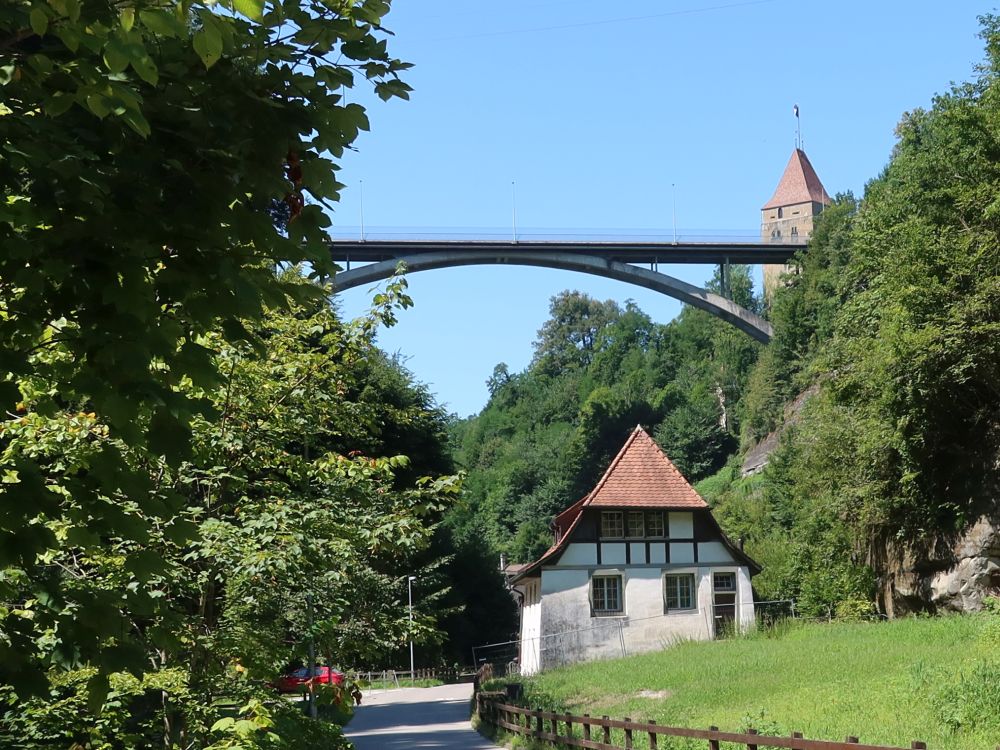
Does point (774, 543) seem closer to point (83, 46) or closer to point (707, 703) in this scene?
point (707, 703)

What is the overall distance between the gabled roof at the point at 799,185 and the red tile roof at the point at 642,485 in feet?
362

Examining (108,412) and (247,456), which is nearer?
(108,412)

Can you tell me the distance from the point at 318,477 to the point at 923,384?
21600mm

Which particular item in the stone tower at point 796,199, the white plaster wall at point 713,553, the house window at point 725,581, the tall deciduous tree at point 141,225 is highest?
the stone tower at point 796,199

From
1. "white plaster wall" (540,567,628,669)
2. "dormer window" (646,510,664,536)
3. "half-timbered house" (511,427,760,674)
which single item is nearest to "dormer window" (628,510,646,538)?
"half-timbered house" (511,427,760,674)

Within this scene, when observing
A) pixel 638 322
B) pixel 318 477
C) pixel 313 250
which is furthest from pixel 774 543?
pixel 638 322

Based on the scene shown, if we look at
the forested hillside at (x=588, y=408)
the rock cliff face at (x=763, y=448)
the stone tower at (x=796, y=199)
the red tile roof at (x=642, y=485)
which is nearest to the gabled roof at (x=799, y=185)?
the stone tower at (x=796, y=199)

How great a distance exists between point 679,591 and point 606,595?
235 centimetres

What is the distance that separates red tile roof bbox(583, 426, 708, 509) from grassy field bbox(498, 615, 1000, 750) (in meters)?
9.47

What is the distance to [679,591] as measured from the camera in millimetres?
39594

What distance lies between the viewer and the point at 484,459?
128500 millimetres

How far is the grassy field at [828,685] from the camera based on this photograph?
14.0 m

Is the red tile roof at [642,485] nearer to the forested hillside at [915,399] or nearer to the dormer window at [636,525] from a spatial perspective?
the dormer window at [636,525]

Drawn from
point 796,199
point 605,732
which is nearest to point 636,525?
point 605,732
